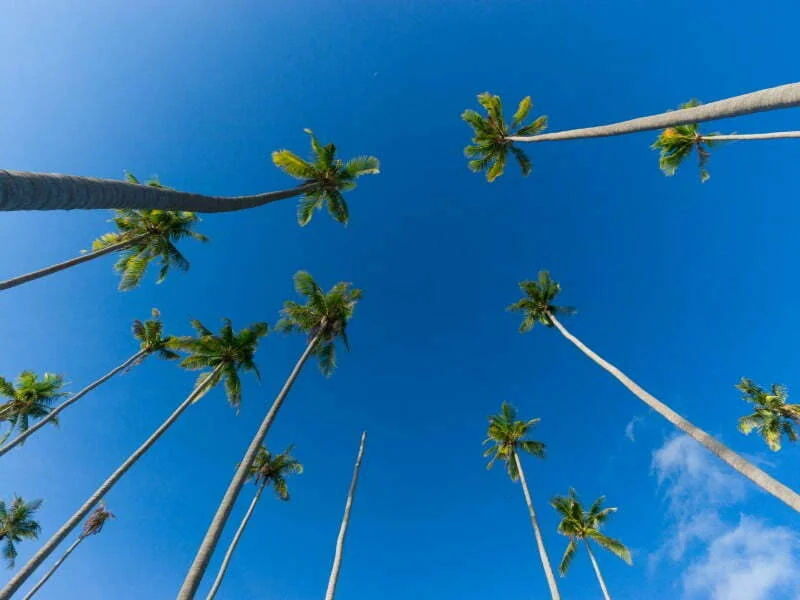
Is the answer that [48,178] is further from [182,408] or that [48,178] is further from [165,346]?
[165,346]

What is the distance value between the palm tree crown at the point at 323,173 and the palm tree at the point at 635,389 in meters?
16.5

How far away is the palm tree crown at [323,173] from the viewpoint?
58.7 ft

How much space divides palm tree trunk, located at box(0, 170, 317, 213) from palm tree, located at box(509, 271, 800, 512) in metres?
18.7

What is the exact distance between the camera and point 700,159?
2114 centimetres

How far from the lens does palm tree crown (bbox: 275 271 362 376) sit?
2089cm

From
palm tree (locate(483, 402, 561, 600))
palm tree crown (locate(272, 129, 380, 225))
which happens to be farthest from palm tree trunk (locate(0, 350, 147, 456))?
palm tree (locate(483, 402, 561, 600))

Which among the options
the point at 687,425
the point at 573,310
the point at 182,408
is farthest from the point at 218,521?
the point at 573,310

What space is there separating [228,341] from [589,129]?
68.2 ft

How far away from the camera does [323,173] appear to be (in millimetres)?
18641

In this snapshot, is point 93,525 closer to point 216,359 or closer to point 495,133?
point 216,359

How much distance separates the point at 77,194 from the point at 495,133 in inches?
880

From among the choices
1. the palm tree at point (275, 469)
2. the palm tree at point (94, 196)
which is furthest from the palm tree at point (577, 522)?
the palm tree at point (94, 196)

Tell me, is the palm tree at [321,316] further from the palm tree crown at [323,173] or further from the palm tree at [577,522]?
the palm tree at [577,522]

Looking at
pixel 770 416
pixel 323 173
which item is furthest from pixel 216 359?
pixel 770 416
